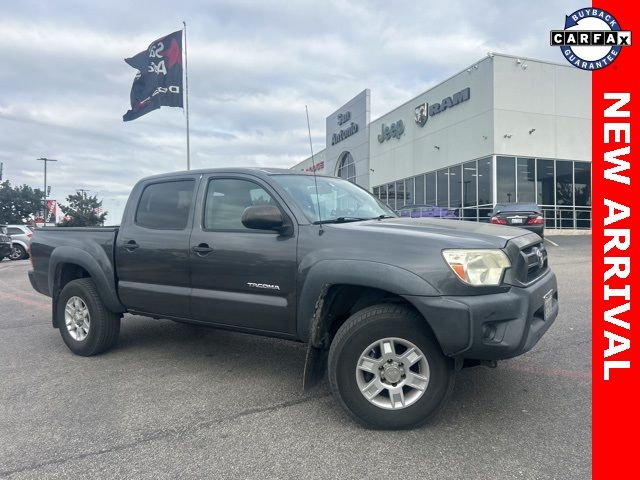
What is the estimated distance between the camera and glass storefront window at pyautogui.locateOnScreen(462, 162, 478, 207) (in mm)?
21203

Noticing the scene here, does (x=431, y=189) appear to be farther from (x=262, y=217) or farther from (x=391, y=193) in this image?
(x=262, y=217)

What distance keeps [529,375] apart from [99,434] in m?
3.23

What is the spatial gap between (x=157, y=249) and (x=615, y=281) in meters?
3.63

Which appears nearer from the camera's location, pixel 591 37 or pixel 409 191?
pixel 591 37

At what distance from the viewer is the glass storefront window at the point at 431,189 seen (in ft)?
79.4

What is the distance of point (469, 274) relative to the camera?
2842mm

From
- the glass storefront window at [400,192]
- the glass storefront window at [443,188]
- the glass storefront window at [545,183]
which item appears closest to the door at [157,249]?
the glass storefront window at [545,183]

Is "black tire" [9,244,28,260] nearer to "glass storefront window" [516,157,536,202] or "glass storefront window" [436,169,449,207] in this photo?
"glass storefront window" [436,169,449,207]

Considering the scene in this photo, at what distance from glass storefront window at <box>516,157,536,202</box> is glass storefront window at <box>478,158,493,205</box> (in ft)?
4.18

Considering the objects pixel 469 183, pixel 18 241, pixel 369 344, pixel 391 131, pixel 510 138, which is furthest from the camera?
pixel 391 131

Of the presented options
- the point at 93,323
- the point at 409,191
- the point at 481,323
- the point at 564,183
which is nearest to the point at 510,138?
the point at 564,183

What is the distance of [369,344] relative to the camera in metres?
3.01

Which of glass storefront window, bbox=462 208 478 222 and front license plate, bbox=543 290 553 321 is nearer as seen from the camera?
front license plate, bbox=543 290 553 321

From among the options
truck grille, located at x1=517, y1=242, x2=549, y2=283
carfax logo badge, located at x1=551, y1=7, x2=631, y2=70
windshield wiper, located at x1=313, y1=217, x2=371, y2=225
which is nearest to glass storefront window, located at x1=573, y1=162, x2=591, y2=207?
carfax logo badge, located at x1=551, y1=7, x2=631, y2=70
